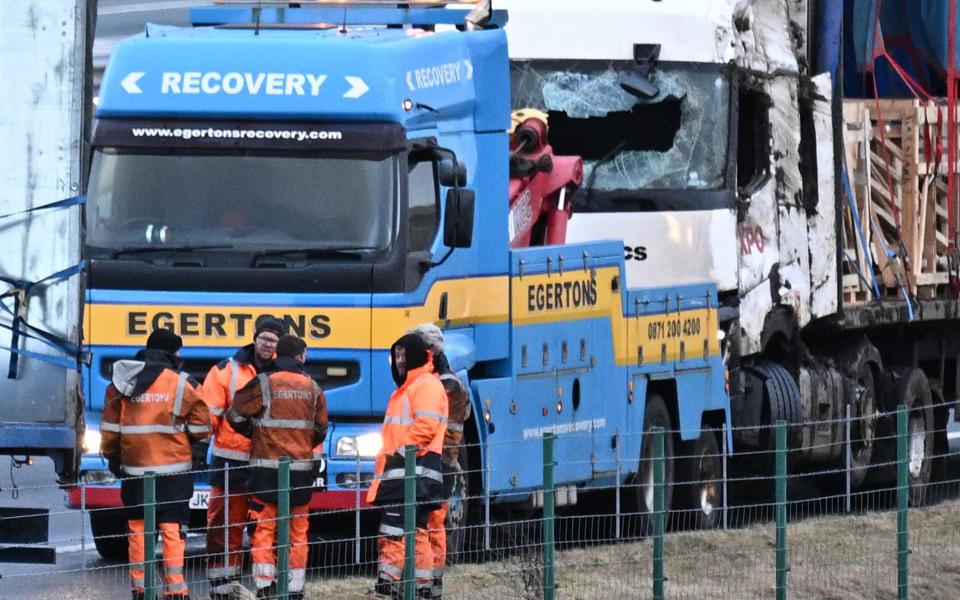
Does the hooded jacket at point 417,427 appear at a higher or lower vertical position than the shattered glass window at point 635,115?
lower

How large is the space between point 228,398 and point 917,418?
400 inches

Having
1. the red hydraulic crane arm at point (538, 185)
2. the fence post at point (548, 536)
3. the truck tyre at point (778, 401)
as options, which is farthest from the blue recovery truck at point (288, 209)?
the truck tyre at point (778, 401)

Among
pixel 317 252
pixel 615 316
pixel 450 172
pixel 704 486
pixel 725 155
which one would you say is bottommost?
pixel 704 486

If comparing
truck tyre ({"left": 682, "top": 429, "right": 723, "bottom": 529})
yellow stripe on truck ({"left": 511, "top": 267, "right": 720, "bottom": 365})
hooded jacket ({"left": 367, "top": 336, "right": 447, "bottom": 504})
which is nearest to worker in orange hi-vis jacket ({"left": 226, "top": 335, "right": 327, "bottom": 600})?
hooded jacket ({"left": 367, "top": 336, "right": 447, "bottom": 504})

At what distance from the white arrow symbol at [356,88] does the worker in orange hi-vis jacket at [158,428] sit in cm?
207

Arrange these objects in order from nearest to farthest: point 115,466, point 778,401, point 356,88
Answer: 1. point 115,466
2. point 356,88
3. point 778,401

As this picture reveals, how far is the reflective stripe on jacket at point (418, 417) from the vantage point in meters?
12.0

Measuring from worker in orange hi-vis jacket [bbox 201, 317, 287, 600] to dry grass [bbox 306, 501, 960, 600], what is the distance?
61 centimetres

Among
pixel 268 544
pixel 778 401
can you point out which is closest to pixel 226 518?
pixel 268 544

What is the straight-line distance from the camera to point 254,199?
1360 centimetres

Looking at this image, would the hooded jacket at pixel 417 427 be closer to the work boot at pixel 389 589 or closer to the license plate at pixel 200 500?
the work boot at pixel 389 589

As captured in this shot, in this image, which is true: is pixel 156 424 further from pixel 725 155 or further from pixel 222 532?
pixel 725 155

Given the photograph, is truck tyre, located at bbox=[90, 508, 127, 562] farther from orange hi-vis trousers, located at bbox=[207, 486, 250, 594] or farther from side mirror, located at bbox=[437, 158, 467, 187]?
side mirror, located at bbox=[437, 158, 467, 187]

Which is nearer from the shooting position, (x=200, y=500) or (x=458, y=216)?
(x=200, y=500)
